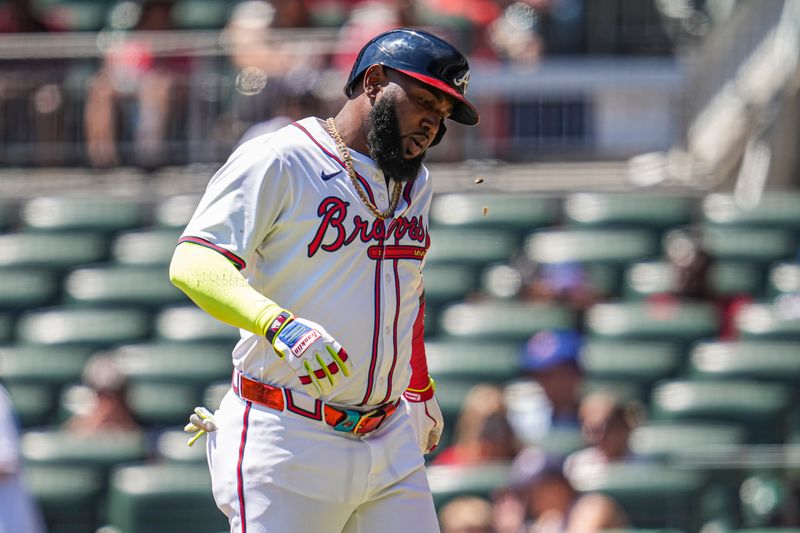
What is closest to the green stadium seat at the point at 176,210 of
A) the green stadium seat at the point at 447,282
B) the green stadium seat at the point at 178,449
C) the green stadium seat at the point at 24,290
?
the green stadium seat at the point at 24,290

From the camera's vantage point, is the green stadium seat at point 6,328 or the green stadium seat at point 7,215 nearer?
the green stadium seat at point 6,328

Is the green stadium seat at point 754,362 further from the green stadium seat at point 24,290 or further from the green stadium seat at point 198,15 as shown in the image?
the green stadium seat at point 198,15

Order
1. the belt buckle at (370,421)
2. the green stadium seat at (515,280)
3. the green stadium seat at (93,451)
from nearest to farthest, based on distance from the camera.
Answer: the belt buckle at (370,421) < the green stadium seat at (93,451) < the green stadium seat at (515,280)

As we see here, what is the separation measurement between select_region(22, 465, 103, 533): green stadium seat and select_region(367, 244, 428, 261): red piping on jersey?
3913 millimetres

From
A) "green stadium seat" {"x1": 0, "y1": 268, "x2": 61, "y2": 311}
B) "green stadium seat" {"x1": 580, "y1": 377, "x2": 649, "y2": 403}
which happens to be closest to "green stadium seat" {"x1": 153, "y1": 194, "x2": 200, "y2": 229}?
"green stadium seat" {"x1": 0, "y1": 268, "x2": 61, "y2": 311}

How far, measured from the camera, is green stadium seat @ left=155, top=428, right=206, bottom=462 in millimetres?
7043

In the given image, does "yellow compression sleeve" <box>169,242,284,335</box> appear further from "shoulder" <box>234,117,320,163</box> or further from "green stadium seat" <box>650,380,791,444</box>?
"green stadium seat" <box>650,380,791,444</box>

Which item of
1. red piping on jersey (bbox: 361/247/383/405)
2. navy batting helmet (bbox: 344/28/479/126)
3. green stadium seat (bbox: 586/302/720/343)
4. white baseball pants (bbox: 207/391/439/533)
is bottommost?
green stadium seat (bbox: 586/302/720/343)

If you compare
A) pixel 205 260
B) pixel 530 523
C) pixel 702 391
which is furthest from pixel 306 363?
pixel 702 391

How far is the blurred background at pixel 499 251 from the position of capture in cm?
646

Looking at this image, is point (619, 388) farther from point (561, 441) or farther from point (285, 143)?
point (285, 143)

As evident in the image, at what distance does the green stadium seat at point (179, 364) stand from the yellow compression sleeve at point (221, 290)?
4.78 meters

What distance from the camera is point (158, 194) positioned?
31.8 ft

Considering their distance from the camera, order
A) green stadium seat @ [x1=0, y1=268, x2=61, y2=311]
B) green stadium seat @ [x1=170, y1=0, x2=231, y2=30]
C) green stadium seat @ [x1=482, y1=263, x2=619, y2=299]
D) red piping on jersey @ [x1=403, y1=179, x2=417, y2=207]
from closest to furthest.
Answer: red piping on jersey @ [x1=403, y1=179, x2=417, y2=207] < green stadium seat @ [x1=482, y1=263, x2=619, y2=299] < green stadium seat @ [x1=0, y1=268, x2=61, y2=311] < green stadium seat @ [x1=170, y1=0, x2=231, y2=30]
